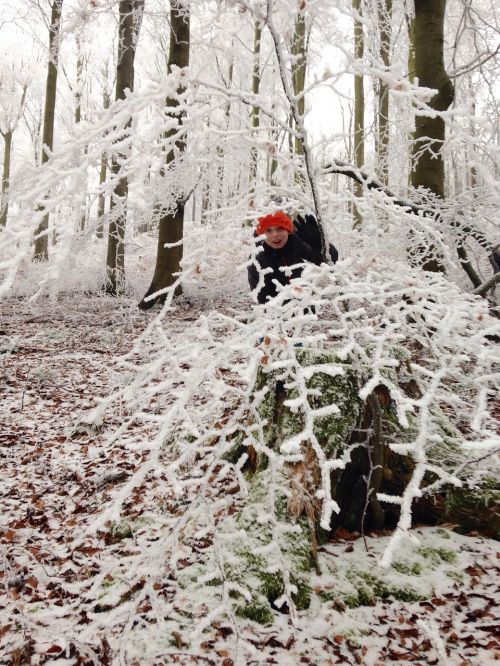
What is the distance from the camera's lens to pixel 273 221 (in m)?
3.27

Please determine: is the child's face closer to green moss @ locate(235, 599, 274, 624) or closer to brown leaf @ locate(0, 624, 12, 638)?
green moss @ locate(235, 599, 274, 624)

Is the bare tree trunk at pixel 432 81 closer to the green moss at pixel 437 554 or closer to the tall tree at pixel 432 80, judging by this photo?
the tall tree at pixel 432 80

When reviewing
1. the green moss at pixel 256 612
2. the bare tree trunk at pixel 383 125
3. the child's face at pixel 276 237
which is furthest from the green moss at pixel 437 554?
the bare tree trunk at pixel 383 125

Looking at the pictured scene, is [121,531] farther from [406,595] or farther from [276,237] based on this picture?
[276,237]

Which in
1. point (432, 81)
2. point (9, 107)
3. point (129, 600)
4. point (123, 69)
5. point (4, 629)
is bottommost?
point (4, 629)

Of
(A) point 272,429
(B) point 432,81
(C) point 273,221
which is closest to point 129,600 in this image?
(A) point 272,429

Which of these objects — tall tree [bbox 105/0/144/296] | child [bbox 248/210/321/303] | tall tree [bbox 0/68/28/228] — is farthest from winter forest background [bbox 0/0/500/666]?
tall tree [bbox 0/68/28/228]

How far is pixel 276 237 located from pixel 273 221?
28 cm

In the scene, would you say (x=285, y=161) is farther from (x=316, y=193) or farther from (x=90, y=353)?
(x=90, y=353)

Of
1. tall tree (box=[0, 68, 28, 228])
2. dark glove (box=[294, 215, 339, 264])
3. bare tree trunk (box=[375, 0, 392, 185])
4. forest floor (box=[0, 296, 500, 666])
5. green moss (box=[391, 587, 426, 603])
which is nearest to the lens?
forest floor (box=[0, 296, 500, 666])

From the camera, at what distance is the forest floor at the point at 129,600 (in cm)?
250

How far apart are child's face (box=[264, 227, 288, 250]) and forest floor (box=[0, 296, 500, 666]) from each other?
1.53 m

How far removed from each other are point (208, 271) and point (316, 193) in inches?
402

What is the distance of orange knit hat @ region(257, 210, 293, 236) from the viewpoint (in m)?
3.22
